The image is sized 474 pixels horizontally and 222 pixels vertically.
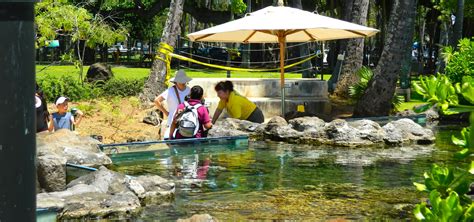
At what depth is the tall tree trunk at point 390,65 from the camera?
18.2 meters

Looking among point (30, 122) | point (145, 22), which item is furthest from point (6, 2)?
point (145, 22)

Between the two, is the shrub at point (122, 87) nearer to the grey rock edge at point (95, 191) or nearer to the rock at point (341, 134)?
the rock at point (341, 134)

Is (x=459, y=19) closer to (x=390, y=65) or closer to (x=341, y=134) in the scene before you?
(x=390, y=65)

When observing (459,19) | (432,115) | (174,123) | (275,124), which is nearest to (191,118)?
(174,123)

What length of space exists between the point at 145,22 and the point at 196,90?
138ft

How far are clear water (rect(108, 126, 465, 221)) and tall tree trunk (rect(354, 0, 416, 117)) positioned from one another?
4.28 meters

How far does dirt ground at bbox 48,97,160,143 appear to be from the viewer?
14.6m

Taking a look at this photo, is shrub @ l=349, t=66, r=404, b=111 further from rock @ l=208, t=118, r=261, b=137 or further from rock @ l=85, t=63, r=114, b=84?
rock @ l=208, t=118, r=261, b=137

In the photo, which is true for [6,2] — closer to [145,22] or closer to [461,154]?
[461,154]

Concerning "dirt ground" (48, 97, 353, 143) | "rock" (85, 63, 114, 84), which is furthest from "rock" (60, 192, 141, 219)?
"rock" (85, 63, 114, 84)

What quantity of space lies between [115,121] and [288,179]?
6.64 meters

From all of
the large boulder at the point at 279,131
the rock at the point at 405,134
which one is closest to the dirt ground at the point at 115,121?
the large boulder at the point at 279,131

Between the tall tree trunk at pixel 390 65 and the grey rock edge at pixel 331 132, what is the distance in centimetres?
392

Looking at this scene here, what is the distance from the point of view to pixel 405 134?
549 inches
